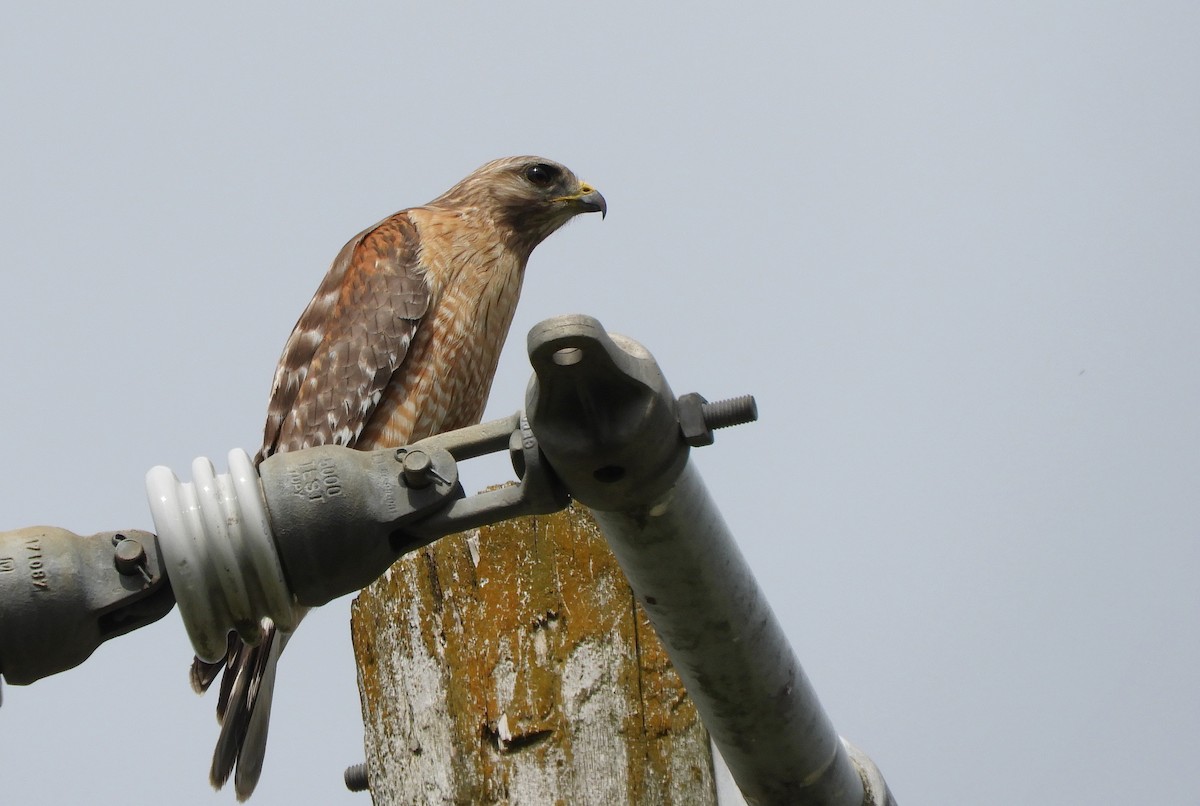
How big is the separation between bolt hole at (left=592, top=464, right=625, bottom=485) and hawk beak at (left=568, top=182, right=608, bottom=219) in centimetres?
464

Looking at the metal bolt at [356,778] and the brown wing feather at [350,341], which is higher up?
the brown wing feather at [350,341]

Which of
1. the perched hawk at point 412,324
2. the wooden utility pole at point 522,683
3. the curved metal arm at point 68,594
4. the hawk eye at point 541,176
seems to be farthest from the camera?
the hawk eye at point 541,176

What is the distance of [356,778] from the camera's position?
3.82m

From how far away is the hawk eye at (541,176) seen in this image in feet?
21.9

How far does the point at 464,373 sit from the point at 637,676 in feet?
9.46

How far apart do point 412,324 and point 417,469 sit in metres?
4.01

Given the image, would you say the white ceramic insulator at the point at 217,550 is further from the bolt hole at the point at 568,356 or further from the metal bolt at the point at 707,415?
the metal bolt at the point at 707,415

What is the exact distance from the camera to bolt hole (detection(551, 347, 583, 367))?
6.40 feet

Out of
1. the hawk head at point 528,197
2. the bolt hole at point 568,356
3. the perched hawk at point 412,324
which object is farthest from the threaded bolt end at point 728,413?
the hawk head at point 528,197

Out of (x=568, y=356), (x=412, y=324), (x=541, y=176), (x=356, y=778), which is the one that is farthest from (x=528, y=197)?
(x=568, y=356)

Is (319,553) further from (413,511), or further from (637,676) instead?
(637,676)

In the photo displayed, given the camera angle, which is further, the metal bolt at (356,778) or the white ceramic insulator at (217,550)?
the metal bolt at (356,778)

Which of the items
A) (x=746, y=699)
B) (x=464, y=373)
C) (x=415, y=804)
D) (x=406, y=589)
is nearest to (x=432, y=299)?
(x=464, y=373)

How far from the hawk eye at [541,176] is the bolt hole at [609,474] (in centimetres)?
472
